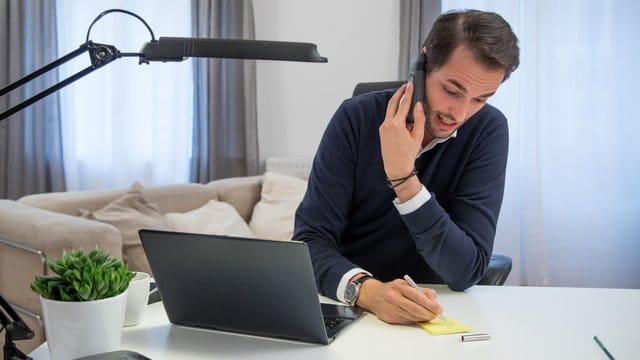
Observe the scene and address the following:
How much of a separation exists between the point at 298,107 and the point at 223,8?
727mm

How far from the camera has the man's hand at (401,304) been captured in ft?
3.86

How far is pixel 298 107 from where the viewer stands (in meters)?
4.26

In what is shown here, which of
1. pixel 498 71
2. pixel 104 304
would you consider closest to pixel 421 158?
pixel 498 71

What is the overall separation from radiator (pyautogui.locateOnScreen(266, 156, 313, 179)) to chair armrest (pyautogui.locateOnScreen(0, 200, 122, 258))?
6.09 ft

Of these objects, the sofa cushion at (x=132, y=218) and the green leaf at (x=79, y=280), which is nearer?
the green leaf at (x=79, y=280)

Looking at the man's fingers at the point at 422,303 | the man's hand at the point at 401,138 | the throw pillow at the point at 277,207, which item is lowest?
the throw pillow at the point at 277,207

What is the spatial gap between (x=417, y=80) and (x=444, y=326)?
0.55 metres

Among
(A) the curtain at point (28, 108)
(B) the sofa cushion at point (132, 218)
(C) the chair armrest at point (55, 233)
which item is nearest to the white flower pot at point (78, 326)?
(C) the chair armrest at point (55, 233)

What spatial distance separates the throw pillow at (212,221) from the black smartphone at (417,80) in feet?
5.84

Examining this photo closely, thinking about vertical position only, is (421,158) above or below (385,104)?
below

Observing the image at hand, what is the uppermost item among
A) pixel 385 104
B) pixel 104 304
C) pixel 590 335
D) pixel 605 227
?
pixel 385 104

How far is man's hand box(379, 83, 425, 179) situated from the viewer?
1.39m

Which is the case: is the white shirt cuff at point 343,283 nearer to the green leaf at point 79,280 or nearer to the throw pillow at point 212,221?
the green leaf at point 79,280

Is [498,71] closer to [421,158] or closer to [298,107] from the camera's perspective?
[421,158]
